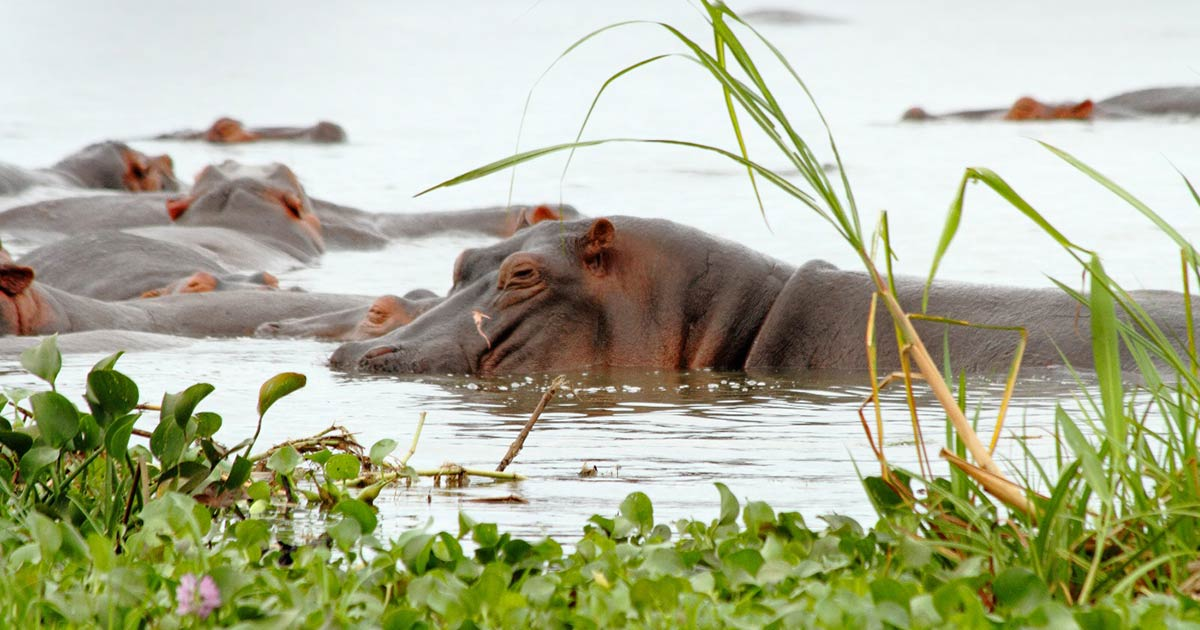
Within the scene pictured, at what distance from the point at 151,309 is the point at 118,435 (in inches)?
238

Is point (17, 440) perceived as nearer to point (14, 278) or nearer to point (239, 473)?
point (239, 473)

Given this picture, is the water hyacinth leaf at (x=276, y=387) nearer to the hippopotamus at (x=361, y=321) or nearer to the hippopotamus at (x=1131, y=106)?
the hippopotamus at (x=361, y=321)

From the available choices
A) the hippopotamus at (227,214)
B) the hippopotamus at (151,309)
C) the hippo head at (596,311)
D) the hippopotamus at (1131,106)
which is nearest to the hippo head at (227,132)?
the hippopotamus at (227,214)

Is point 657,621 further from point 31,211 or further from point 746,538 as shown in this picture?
point 31,211

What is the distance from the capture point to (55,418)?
2518 mm

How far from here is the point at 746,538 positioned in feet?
7.81

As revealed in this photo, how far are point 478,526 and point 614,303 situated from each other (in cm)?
366

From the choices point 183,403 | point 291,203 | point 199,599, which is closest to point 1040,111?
point 291,203

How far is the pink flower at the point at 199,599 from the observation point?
1883 millimetres

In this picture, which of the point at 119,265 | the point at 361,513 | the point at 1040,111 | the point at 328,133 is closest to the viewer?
the point at 361,513

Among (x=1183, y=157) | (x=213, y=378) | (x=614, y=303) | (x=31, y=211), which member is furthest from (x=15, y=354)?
(x=1183, y=157)

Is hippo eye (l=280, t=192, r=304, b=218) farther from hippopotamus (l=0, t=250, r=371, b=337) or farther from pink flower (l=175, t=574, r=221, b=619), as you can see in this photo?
pink flower (l=175, t=574, r=221, b=619)

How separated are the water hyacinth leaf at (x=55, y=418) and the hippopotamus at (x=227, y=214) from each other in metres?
8.65

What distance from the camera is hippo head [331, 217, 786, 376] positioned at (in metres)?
5.85
